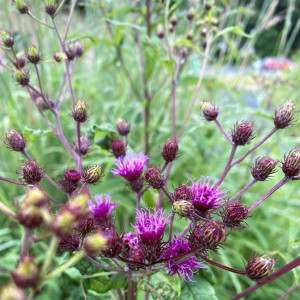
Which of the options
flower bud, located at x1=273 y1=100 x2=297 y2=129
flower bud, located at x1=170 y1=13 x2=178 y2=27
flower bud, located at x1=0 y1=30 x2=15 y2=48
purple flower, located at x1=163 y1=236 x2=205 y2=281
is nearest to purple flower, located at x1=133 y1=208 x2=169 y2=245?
purple flower, located at x1=163 y1=236 x2=205 y2=281

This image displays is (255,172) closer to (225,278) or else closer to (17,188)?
(225,278)

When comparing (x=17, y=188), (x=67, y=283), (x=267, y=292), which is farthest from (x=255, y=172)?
(x=17, y=188)

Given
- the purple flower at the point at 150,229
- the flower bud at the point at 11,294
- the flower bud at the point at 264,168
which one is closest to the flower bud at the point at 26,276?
the flower bud at the point at 11,294

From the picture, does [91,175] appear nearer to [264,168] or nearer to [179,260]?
[179,260]

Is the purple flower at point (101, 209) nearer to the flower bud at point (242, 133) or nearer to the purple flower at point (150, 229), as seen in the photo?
the purple flower at point (150, 229)

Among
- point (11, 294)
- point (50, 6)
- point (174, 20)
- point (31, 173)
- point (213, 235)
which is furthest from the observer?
point (174, 20)

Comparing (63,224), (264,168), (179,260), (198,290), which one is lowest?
(198,290)

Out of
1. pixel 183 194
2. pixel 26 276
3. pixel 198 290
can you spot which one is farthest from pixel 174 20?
pixel 26 276
